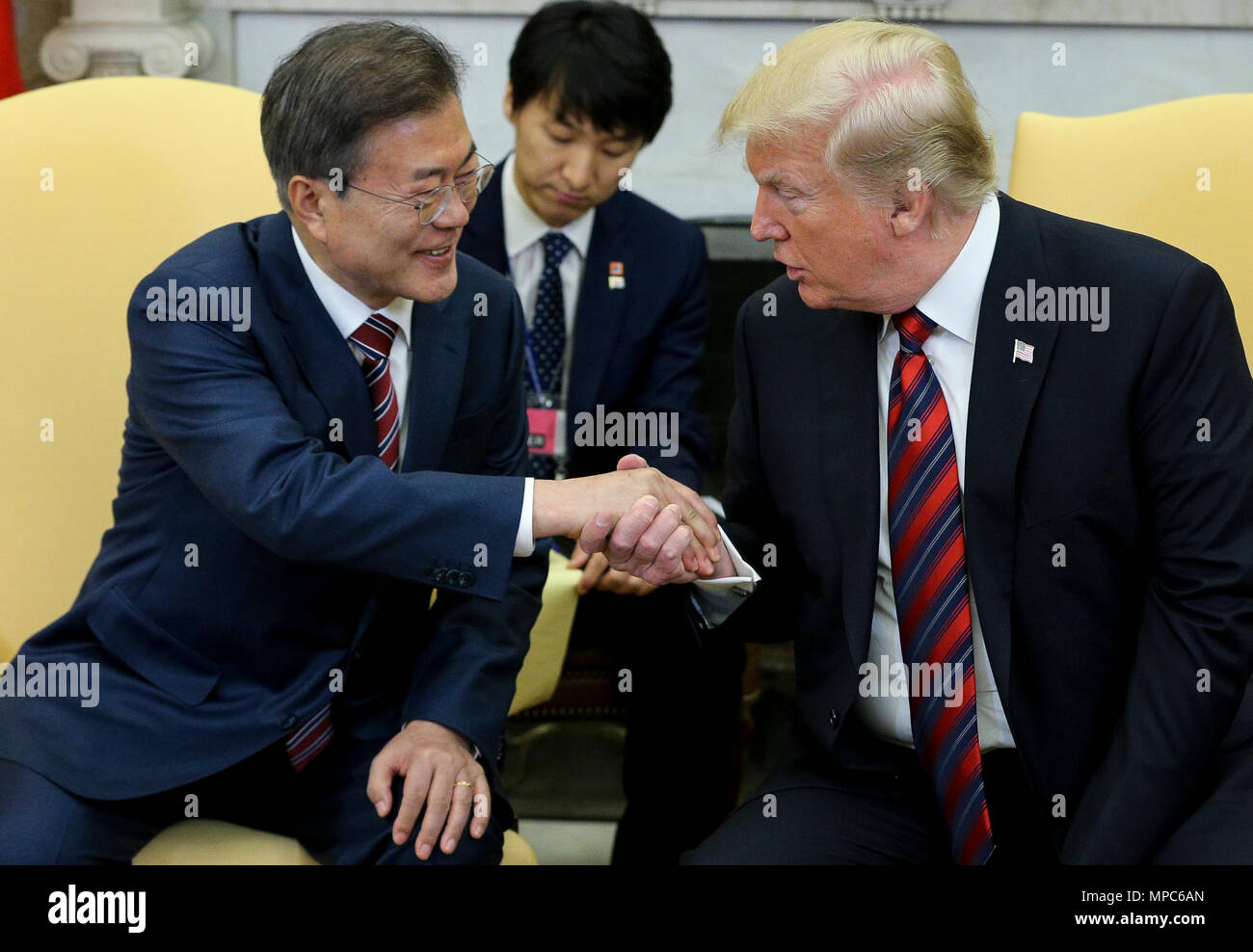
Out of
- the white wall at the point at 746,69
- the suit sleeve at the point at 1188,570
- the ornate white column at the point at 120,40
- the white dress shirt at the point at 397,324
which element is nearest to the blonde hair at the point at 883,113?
the suit sleeve at the point at 1188,570

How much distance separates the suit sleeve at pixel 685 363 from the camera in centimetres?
268

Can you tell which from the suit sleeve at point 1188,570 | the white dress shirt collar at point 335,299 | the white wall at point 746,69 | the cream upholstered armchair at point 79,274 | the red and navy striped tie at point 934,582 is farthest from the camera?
the white wall at point 746,69

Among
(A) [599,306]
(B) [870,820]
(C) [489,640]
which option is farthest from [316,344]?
(A) [599,306]

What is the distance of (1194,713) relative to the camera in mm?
1634

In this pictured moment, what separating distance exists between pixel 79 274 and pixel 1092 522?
4.91 ft

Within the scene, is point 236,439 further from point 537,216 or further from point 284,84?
point 537,216

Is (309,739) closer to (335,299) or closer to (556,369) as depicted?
(335,299)

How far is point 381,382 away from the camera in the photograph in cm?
185

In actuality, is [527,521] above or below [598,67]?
below

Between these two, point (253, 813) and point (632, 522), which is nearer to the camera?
point (632, 522)

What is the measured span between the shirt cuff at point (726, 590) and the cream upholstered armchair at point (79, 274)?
16.3 inches

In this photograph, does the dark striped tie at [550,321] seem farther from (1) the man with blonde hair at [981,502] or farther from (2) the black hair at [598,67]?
(1) the man with blonde hair at [981,502]

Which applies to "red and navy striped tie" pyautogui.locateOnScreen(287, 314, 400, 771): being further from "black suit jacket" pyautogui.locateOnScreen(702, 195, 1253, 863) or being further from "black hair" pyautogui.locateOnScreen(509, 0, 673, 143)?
"black hair" pyautogui.locateOnScreen(509, 0, 673, 143)

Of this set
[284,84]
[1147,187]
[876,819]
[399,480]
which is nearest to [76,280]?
[284,84]
